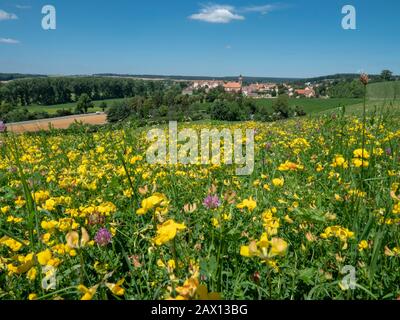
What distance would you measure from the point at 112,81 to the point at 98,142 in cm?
1963

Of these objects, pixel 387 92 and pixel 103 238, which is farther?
pixel 387 92

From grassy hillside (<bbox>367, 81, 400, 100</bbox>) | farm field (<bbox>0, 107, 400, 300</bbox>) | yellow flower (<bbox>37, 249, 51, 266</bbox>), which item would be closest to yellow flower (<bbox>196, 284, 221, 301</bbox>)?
farm field (<bbox>0, 107, 400, 300</bbox>)

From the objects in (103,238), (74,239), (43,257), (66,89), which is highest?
(66,89)

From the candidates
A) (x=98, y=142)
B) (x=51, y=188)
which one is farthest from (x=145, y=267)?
(x=98, y=142)

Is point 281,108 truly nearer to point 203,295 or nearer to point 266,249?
point 266,249

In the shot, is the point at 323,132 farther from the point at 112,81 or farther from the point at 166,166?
the point at 112,81

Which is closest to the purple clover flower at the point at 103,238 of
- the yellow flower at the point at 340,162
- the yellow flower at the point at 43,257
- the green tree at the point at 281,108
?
the yellow flower at the point at 43,257

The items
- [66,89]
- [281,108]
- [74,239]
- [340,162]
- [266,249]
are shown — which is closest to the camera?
[266,249]

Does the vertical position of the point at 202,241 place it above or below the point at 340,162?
below

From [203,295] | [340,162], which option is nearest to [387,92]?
[340,162]

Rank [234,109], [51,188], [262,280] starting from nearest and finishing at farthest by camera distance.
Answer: [262,280], [51,188], [234,109]

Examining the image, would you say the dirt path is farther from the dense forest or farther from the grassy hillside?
the dense forest

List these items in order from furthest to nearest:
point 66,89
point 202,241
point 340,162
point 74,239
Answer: point 66,89, point 340,162, point 202,241, point 74,239
